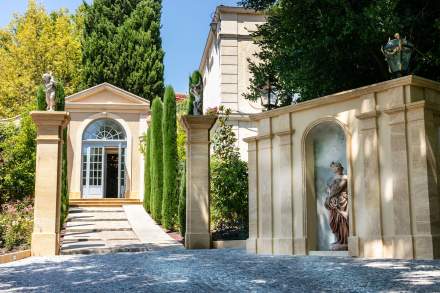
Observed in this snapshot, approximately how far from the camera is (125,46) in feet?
99.2

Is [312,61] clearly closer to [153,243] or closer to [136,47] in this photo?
[153,243]

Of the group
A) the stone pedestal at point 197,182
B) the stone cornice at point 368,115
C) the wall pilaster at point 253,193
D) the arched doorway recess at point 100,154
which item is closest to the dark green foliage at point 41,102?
the stone pedestal at point 197,182

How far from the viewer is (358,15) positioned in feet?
34.9

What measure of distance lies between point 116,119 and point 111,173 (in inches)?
142

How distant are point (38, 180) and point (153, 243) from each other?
3411 mm

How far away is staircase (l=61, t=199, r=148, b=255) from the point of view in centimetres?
1171

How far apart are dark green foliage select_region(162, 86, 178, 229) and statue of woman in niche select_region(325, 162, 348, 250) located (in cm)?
758

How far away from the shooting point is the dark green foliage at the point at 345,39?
1062 cm

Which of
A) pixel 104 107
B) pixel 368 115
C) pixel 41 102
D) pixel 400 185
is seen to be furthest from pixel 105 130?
pixel 400 185

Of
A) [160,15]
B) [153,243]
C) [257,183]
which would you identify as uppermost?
[160,15]

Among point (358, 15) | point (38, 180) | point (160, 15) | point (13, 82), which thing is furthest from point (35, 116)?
point (160, 15)

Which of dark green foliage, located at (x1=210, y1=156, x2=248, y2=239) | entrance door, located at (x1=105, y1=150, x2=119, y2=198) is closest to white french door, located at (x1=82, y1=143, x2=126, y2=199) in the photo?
entrance door, located at (x1=105, y1=150, x2=119, y2=198)

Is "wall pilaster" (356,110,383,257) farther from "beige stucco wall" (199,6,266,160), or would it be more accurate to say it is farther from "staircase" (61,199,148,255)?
"beige stucco wall" (199,6,266,160)

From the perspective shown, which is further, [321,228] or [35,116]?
[35,116]
